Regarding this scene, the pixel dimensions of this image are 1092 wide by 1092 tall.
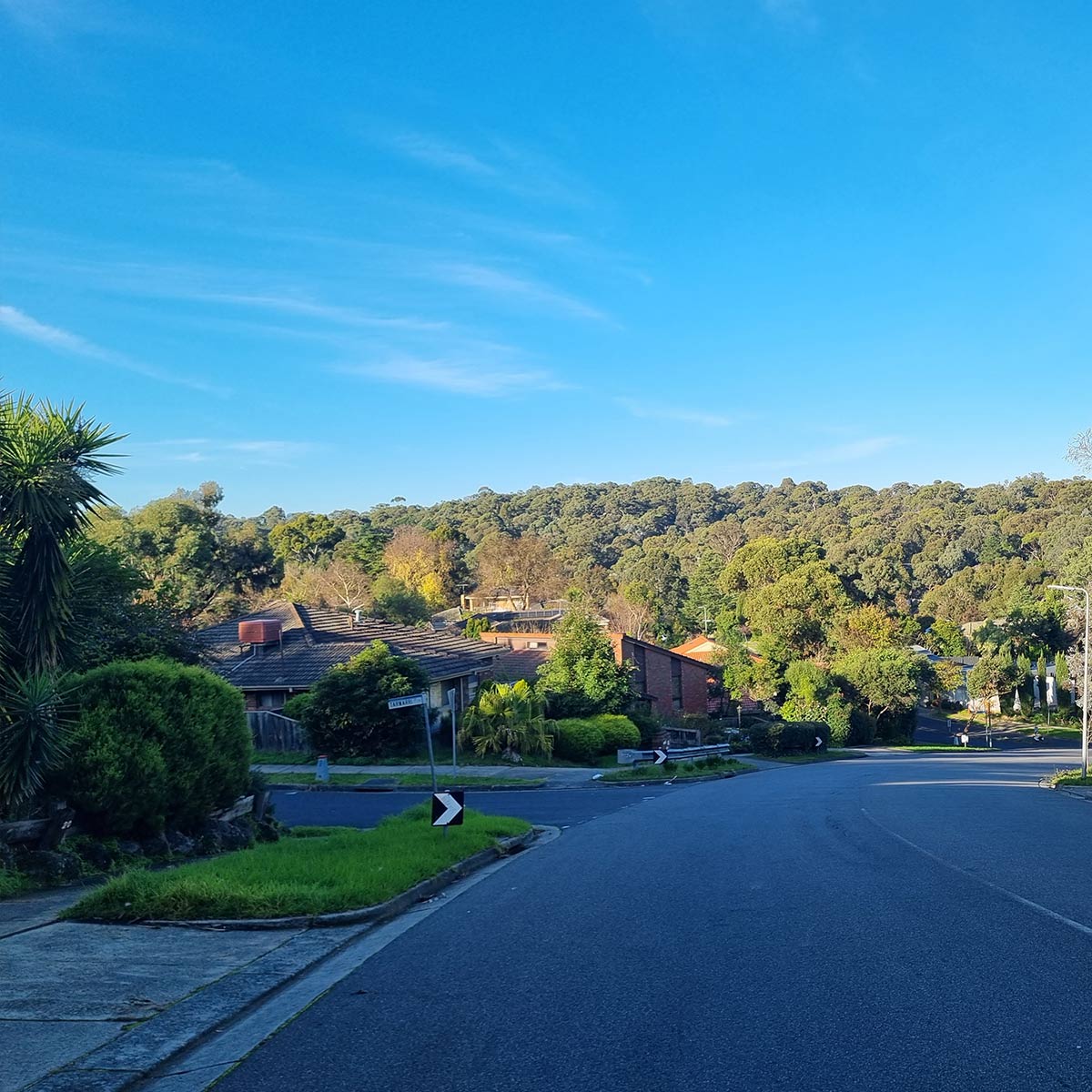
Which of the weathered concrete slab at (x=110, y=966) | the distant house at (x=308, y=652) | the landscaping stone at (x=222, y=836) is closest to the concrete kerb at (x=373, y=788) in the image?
the distant house at (x=308, y=652)

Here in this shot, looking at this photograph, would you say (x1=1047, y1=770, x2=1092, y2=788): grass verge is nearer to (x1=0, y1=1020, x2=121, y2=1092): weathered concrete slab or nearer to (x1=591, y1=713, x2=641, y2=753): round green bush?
(x1=591, y1=713, x2=641, y2=753): round green bush

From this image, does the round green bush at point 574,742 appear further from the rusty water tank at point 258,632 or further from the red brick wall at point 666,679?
the red brick wall at point 666,679

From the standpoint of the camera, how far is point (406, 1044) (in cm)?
636

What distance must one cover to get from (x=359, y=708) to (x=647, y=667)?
24884mm

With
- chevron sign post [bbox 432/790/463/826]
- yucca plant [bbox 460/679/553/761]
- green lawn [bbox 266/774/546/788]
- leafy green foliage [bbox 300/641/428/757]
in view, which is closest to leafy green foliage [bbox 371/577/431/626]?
yucca plant [bbox 460/679/553/761]

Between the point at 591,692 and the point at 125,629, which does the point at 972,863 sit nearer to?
the point at 125,629

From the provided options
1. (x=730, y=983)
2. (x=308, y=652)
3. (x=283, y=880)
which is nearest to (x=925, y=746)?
(x=308, y=652)

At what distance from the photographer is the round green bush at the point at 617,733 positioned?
4253cm

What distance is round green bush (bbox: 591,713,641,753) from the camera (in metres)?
42.5

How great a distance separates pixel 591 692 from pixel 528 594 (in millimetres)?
45844

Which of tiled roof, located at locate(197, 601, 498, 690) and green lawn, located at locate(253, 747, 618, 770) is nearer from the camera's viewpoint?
green lawn, located at locate(253, 747, 618, 770)

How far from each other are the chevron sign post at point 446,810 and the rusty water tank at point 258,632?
2835 centimetres

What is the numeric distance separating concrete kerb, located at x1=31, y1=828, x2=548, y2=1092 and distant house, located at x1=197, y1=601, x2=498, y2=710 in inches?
1066

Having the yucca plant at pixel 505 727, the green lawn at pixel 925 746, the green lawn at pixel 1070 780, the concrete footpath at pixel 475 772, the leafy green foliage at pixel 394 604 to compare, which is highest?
the leafy green foliage at pixel 394 604
